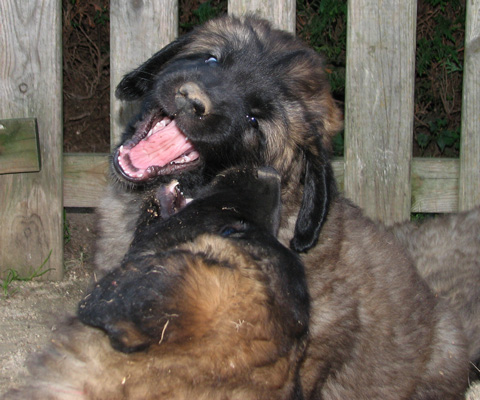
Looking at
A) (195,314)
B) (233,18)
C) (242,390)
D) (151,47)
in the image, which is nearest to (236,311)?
(195,314)

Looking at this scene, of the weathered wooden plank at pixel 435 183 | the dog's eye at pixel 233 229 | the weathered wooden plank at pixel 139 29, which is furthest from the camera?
the weathered wooden plank at pixel 435 183

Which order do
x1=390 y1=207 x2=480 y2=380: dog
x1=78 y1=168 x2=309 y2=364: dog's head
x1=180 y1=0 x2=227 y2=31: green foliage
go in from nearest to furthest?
x1=78 y1=168 x2=309 y2=364: dog's head < x1=390 y1=207 x2=480 y2=380: dog < x1=180 y1=0 x2=227 y2=31: green foliage

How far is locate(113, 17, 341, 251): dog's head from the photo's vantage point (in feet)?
8.96

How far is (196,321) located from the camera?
1.73m

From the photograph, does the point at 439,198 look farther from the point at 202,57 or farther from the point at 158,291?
the point at 158,291

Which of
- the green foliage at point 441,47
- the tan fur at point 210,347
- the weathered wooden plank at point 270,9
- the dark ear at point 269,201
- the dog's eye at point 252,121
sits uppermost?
the green foliage at point 441,47

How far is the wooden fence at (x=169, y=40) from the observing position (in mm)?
3812

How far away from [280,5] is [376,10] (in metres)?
0.54

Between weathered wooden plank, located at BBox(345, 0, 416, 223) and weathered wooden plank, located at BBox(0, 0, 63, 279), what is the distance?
65.8 inches

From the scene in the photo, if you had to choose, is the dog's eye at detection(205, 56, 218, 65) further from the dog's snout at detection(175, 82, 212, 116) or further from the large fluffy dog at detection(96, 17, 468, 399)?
the dog's snout at detection(175, 82, 212, 116)

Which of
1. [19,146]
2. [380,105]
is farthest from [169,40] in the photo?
[380,105]

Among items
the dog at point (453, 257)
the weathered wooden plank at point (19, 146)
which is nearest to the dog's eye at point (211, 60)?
the weathered wooden plank at point (19, 146)

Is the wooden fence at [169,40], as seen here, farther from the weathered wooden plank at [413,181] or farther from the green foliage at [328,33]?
the green foliage at [328,33]

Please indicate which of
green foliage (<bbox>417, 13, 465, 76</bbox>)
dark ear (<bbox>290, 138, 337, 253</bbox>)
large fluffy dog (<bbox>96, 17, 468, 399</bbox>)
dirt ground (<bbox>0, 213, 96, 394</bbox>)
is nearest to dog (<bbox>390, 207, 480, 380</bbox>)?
large fluffy dog (<bbox>96, 17, 468, 399</bbox>)
